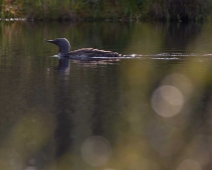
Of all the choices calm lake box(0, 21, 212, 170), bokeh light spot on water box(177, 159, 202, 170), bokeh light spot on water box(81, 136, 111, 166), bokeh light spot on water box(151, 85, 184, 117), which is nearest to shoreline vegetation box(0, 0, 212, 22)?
calm lake box(0, 21, 212, 170)

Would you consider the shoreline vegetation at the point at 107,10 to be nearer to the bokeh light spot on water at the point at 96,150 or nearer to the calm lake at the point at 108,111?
the calm lake at the point at 108,111

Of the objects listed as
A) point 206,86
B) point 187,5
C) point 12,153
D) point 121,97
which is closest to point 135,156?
point 12,153

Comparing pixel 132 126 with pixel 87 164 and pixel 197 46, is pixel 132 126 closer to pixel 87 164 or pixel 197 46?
pixel 87 164

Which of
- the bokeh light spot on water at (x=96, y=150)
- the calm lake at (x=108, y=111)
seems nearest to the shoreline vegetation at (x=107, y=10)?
the calm lake at (x=108, y=111)

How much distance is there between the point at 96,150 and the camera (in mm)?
9570

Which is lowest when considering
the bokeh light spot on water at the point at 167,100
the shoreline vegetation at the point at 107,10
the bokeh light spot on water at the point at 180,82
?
the shoreline vegetation at the point at 107,10

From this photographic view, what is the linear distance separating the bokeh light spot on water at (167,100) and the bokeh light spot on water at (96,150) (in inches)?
77.6

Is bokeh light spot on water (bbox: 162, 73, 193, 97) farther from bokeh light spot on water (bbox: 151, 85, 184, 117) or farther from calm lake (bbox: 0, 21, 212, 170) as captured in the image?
bokeh light spot on water (bbox: 151, 85, 184, 117)

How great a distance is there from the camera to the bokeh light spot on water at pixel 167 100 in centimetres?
1193

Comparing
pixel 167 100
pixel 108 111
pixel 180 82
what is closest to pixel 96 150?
pixel 108 111

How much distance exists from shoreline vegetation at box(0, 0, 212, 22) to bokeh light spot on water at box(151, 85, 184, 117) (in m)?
23.3

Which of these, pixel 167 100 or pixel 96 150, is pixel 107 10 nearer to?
pixel 167 100

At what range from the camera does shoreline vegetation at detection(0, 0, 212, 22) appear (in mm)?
36844

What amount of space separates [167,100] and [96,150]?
350 centimetres
